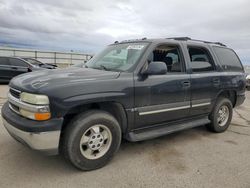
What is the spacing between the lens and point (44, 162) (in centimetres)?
340

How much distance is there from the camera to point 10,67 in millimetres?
11586

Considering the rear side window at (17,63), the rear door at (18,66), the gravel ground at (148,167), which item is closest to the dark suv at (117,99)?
the gravel ground at (148,167)

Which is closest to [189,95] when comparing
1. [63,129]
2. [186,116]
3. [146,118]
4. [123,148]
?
[186,116]

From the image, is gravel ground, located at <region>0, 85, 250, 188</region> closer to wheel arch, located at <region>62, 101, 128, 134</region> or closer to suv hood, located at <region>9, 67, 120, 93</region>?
wheel arch, located at <region>62, 101, 128, 134</region>

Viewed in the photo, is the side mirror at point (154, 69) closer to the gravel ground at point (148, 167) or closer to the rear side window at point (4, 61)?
the gravel ground at point (148, 167)

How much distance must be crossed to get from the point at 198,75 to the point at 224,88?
0.93 meters

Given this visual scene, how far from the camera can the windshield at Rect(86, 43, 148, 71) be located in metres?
3.69

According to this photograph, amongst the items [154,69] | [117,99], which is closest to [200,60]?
[154,69]

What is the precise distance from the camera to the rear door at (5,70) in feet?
37.6

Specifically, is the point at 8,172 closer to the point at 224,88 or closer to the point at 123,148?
the point at 123,148

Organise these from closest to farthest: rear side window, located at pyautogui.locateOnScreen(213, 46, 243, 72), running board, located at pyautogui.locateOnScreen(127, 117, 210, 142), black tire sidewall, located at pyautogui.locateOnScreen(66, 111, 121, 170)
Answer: black tire sidewall, located at pyautogui.locateOnScreen(66, 111, 121, 170) → running board, located at pyautogui.locateOnScreen(127, 117, 210, 142) → rear side window, located at pyautogui.locateOnScreen(213, 46, 243, 72)

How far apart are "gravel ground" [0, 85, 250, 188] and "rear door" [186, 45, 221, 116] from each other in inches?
27.7

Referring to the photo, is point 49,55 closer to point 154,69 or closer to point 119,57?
point 119,57

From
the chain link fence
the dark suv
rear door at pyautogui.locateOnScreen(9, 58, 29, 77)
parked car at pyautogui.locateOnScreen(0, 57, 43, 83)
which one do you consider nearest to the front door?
the dark suv
